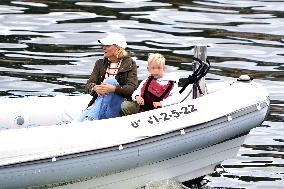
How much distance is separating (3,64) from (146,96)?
7223 millimetres

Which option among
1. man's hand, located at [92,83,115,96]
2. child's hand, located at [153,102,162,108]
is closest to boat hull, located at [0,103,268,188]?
child's hand, located at [153,102,162,108]

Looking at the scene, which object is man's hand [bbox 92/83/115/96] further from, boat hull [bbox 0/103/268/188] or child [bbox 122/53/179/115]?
boat hull [bbox 0/103/268/188]

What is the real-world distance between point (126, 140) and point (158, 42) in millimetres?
9532

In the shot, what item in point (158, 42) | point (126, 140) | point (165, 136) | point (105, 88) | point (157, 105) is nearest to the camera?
point (126, 140)

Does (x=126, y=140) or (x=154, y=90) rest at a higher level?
(x=154, y=90)

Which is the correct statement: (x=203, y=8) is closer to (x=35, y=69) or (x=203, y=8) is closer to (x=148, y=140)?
(x=35, y=69)

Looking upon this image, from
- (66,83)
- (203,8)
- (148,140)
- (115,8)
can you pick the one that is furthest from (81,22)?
(148,140)

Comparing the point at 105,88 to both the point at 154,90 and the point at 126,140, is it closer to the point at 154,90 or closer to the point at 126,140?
the point at 154,90

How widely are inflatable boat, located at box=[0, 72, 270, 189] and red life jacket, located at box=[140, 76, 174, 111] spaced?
292 mm

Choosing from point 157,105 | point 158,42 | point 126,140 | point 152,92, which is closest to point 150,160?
point 126,140

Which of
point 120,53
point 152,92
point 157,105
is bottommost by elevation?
point 157,105

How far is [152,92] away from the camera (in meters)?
14.0

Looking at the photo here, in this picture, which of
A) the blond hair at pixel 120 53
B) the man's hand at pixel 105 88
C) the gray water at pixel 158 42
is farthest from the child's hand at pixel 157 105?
the gray water at pixel 158 42

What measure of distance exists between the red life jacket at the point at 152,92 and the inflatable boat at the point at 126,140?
11.5 inches
